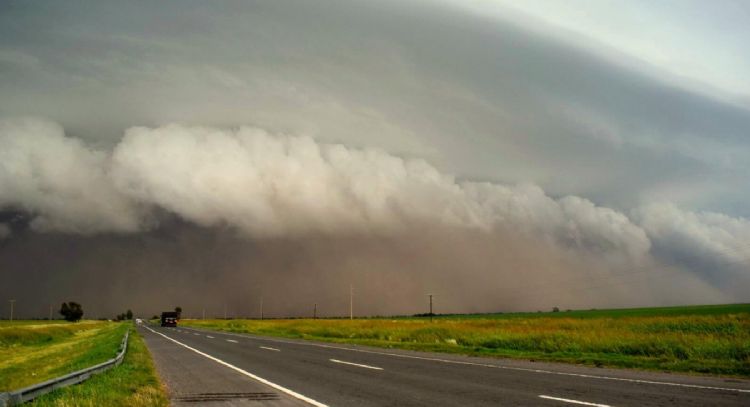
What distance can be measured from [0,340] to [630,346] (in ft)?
238

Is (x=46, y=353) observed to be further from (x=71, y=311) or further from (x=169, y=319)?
(x=71, y=311)

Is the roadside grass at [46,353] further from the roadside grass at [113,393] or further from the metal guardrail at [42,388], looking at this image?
the roadside grass at [113,393]

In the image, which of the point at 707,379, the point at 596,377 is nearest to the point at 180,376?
the point at 596,377

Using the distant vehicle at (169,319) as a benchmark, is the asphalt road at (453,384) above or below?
above

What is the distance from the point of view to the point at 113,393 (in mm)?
11680

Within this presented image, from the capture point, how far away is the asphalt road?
10.3 meters

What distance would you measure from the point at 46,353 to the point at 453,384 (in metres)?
43.2

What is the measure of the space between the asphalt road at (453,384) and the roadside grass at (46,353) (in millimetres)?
11730

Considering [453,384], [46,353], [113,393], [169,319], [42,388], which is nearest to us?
[42,388]

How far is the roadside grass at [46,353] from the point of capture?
26.5 metres

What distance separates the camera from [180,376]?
1622 centimetres

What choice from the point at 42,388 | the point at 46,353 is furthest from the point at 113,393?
the point at 46,353

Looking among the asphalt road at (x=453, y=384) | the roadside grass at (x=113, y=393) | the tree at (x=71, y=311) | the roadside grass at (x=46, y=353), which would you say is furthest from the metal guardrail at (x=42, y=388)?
the tree at (x=71, y=311)

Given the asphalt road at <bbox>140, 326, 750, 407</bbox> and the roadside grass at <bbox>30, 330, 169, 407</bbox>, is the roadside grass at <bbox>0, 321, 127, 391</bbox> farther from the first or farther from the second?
the asphalt road at <bbox>140, 326, 750, 407</bbox>
